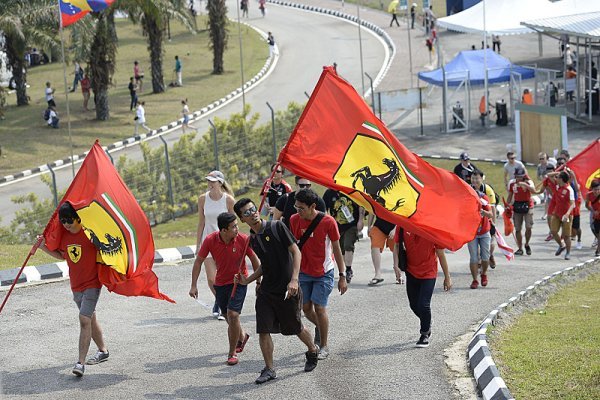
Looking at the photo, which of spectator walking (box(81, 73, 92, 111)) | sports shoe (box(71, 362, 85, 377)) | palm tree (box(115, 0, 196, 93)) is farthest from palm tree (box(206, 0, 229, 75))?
sports shoe (box(71, 362, 85, 377))

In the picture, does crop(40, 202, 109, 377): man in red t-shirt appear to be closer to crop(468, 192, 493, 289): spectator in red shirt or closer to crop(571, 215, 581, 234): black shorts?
crop(468, 192, 493, 289): spectator in red shirt

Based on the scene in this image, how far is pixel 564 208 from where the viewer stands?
18953 mm

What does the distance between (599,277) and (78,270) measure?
9037 mm

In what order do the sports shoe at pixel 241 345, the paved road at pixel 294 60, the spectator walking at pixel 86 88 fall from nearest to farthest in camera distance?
the sports shoe at pixel 241 345, the paved road at pixel 294 60, the spectator walking at pixel 86 88

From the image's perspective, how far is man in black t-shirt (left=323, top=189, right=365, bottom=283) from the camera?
15.6 meters

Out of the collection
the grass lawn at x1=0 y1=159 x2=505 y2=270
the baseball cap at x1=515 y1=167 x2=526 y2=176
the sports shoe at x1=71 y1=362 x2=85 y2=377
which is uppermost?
the baseball cap at x1=515 y1=167 x2=526 y2=176

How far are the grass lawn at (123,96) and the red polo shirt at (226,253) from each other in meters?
24.7

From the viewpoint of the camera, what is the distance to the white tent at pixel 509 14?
40.5 meters

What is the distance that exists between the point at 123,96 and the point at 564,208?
30.2 meters

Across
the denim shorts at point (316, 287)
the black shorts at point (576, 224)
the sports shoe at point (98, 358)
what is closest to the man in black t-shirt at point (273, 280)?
the denim shorts at point (316, 287)

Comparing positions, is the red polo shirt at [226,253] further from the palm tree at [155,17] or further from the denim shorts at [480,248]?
the palm tree at [155,17]

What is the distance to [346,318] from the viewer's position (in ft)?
43.9

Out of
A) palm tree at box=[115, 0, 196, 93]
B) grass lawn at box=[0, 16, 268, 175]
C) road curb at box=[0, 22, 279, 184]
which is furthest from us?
palm tree at box=[115, 0, 196, 93]

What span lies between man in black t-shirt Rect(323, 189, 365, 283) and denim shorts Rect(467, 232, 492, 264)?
158cm
